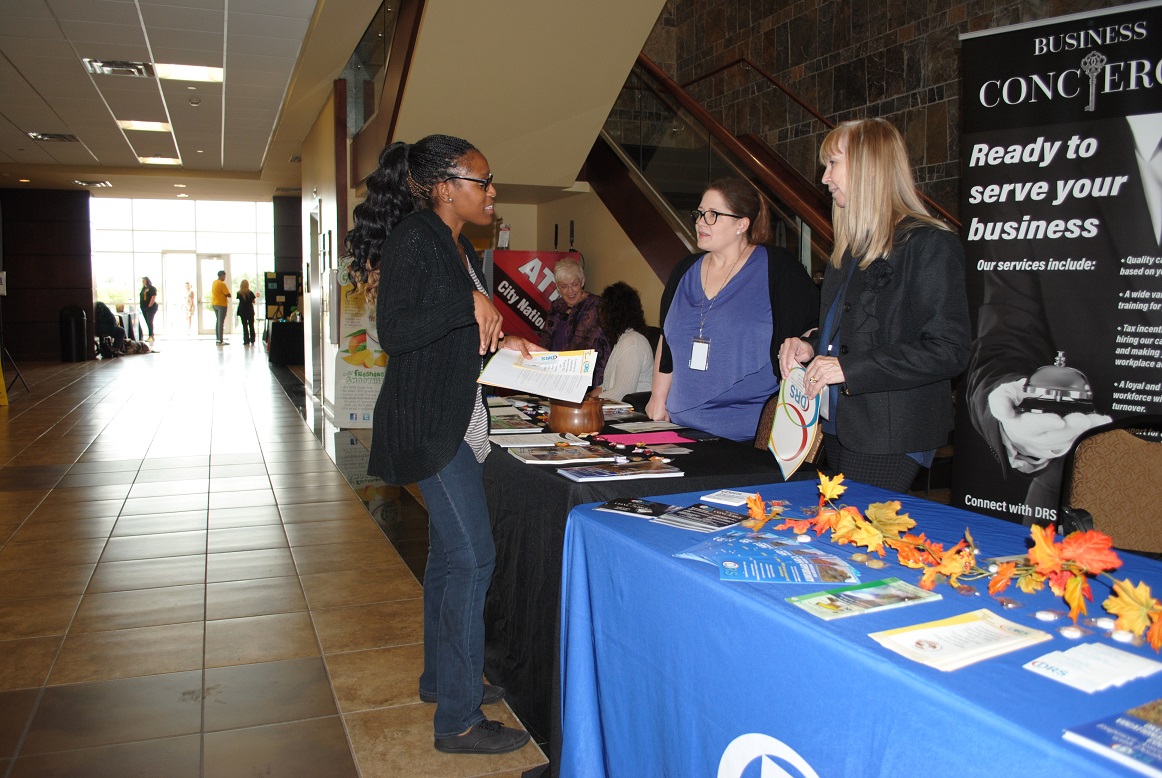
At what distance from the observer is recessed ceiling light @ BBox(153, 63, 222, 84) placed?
26.0ft

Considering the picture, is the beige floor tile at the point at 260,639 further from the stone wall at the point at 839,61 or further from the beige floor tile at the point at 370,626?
the stone wall at the point at 839,61

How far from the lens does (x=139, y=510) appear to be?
479cm

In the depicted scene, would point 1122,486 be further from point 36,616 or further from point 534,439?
point 36,616

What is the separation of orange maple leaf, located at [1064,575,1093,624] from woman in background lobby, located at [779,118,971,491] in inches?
31.4

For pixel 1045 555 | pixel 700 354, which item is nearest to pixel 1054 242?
pixel 700 354

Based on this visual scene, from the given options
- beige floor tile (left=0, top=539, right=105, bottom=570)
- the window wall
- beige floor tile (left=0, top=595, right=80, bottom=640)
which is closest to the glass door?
the window wall

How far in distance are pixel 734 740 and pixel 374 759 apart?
130 centimetres

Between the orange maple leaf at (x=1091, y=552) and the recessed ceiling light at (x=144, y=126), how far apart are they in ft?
37.2

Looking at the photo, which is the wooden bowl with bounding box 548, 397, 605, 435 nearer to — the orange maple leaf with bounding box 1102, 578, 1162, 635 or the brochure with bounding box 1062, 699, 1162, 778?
the orange maple leaf with bounding box 1102, 578, 1162, 635

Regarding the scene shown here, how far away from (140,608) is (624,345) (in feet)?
8.90

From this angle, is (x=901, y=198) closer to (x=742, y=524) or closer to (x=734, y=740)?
(x=742, y=524)

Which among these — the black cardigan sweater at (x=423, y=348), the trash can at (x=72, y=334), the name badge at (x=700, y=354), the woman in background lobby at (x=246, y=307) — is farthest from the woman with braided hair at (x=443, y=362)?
the woman in background lobby at (x=246, y=307)

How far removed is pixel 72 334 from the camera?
595 inches

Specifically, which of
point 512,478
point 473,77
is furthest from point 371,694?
point 473,77
